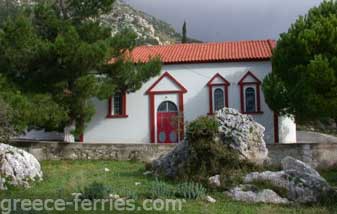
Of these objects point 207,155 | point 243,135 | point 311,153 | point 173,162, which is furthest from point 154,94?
point 207,155

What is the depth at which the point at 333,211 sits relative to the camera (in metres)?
9.90

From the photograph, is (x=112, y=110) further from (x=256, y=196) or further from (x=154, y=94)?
(x=256, y=196)

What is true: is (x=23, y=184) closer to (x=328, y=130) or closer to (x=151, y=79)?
(x=151, y=79)

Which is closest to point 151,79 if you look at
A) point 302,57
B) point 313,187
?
point 302,57

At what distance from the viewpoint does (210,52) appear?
1184 inches

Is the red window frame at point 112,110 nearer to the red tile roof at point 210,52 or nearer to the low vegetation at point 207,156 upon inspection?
the red tile roof at point 210,52

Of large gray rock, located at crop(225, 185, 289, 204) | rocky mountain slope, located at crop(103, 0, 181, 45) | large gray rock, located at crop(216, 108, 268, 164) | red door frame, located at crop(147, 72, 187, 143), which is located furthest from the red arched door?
→ rocky mountain slope, located at crop(103, 0, 181, 45)

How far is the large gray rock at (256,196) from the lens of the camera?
1125 centimetres

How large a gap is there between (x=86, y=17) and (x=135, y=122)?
7709mm

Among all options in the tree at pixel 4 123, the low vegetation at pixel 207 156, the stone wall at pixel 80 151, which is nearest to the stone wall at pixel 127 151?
the stone wall at pixel 80 151

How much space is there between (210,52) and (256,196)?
64.2ft

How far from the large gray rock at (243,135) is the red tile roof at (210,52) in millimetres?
12485

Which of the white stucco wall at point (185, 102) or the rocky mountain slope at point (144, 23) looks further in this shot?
the rocky mountain slope at point (144, 23)

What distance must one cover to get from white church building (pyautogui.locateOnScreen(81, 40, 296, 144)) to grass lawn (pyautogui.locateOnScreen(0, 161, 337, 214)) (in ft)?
27.4
